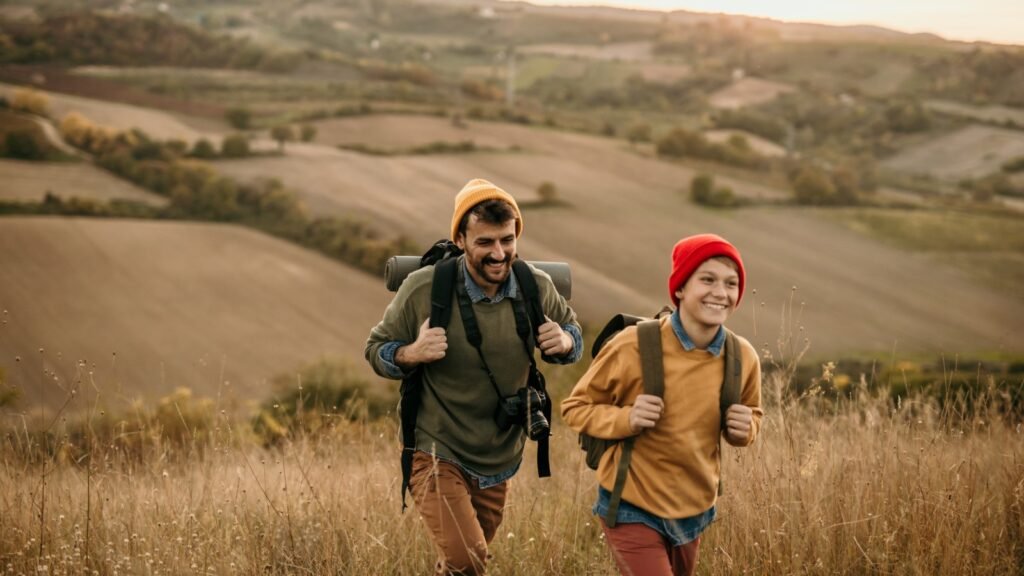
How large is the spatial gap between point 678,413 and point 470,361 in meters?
0.88

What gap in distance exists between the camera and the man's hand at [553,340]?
3.60m

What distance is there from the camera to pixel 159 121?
225ft

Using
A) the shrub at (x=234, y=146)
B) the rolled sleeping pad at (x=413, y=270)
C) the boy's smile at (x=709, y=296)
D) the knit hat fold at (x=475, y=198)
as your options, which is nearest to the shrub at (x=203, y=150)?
the shrub at (x=234, y=146)

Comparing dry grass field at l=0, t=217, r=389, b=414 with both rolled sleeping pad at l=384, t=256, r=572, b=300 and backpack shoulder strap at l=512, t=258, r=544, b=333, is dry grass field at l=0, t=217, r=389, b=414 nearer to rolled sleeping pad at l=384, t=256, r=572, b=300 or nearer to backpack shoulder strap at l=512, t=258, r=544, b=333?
rolled sleeping pad at l=384, t=256, r=572, b=300

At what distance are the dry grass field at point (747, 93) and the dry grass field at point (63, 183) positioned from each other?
167 ft

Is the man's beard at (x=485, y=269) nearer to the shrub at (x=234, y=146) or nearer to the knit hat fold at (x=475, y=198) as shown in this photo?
the knit hat fold at (x=475, y=198)

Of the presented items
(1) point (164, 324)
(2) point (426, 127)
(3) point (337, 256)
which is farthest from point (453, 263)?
(2) point (426, 127)

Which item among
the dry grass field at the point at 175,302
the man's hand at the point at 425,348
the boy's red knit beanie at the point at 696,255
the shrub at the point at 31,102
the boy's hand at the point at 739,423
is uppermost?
the boy's red knit beanie at the point at 696,255

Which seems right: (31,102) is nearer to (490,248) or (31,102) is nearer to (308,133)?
(308,133)

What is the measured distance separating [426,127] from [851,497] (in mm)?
69044

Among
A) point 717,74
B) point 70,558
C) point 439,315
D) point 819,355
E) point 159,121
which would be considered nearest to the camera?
point 439,315

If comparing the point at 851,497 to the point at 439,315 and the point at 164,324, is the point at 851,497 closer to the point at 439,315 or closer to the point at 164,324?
the point at 439,315

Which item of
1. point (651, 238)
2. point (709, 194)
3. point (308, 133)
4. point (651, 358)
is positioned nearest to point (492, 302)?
point (651, 358)

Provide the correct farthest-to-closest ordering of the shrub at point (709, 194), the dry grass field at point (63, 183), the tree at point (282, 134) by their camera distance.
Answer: the tree at point (282, 134), the shrub at point (709, 194), the dry grass field at point (63, 183)
